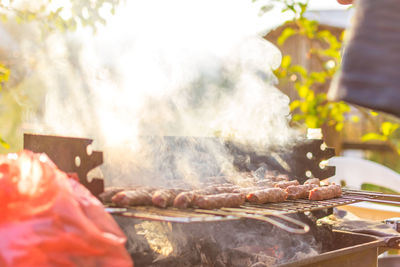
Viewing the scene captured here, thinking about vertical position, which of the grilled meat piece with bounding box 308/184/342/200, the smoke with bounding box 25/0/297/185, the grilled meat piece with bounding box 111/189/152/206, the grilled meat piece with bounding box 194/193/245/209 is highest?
the smoke with bounding box 25/0/297/185

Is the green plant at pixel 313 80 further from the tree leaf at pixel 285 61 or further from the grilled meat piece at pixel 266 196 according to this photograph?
the grilled meat piece at pixel 266 196

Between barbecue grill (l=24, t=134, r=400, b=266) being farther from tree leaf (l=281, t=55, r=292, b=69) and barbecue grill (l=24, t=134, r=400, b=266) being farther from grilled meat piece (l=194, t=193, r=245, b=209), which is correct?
tree leaf (l=281, t=55, r=292, b=69)

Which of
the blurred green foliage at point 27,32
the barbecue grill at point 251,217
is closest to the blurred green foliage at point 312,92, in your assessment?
the barbecue grill at point 251,217

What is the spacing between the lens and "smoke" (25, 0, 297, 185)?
342cm

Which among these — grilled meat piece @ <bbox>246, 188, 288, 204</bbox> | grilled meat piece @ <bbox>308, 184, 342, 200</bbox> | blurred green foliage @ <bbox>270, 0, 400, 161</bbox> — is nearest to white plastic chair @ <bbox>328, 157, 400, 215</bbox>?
blurred green foliage @ <bbox>270, 0, 400, 161</bbox>

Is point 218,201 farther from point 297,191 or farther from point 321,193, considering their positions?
point 321,193

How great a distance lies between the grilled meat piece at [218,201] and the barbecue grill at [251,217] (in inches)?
2.5

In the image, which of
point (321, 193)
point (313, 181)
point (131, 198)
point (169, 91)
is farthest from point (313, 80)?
point (131, 198)

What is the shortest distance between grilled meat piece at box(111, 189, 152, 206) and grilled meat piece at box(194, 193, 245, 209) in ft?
0.92

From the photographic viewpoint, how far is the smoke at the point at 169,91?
3416mm

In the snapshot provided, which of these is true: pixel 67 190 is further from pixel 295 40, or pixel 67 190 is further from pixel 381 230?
pixel 295 40

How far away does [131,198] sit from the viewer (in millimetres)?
2275

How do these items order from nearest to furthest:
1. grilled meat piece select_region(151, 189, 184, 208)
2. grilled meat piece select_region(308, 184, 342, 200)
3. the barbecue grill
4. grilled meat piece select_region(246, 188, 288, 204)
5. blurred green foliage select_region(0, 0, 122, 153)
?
the barbecue grill → grilled meat piece select_region(151, 189, 184, 208) → grilled meat piece select_region(246, 188, 288, 204) → grilled meat piece select_region(308, 184, 342, 200) → blurred green foliage select_region(0, 0, 122, 153)

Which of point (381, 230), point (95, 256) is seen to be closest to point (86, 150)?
point (95, 256)
